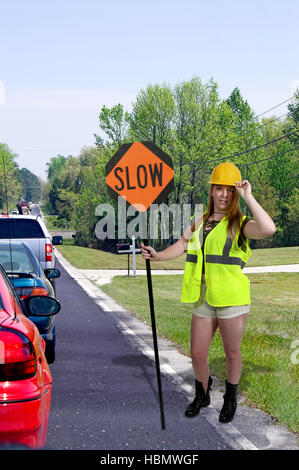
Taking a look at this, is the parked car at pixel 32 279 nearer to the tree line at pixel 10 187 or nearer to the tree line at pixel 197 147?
the tree line at pixel 10 187

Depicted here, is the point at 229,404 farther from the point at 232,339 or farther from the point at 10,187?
the point at 10,187

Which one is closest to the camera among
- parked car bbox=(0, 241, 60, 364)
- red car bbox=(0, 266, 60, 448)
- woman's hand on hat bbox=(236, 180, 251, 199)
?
red car bbox=(0, 266, 60, 448)

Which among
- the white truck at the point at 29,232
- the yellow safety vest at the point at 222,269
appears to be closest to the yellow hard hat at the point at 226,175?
the yellow safety vest at the point at 222,269

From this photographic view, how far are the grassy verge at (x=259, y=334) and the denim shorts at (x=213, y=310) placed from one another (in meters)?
1.15

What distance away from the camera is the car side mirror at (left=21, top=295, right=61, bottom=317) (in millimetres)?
4340

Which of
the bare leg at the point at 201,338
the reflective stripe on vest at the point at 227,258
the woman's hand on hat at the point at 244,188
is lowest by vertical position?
the bare leg at the point at 201,338

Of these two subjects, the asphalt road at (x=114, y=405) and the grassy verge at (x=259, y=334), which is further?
the grassy verge at (x=259, y=334)

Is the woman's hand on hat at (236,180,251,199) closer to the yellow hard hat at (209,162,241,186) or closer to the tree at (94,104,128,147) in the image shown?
the yellow hard hat at (209,162,241,186)

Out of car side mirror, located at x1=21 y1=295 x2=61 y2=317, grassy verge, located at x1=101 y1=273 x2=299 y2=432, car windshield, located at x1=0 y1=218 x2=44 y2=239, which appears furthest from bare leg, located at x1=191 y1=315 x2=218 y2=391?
car windshield, located at x1=0 y1=218 x2=44 y2=239

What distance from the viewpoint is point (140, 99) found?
2160 inches

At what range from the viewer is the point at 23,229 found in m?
15.4

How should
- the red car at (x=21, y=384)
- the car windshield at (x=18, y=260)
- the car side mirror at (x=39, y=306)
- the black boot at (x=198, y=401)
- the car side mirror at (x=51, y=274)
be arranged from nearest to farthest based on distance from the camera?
the red car at (x=21, y=384) → the car side mirror at (x=39, y=306) → the black boot at (x=198, y=401) → the car windshield at (x=18, y=260) → the car side mirror at (x=51, y=274)

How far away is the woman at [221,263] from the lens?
521 cm

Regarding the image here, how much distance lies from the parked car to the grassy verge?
206 cm
